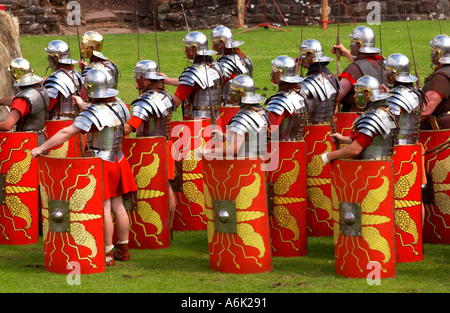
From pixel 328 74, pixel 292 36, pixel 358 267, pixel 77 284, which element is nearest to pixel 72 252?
pixel 77 284

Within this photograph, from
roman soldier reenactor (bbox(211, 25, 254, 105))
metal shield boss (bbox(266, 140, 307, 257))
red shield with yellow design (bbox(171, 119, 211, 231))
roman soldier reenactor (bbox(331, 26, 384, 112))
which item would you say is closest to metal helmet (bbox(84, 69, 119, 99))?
red shield with yellow design (bbox(171, 119, 211, 231))

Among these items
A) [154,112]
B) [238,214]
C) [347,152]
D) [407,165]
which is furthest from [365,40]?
[238,214]

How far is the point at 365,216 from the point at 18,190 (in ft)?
11.4

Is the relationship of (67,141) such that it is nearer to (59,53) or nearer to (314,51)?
(59,53)

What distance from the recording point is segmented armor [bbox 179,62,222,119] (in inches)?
406

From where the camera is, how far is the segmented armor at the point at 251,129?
836 cm

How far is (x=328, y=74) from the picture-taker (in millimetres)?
9984

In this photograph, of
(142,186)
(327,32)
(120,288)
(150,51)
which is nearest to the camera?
(120,288)

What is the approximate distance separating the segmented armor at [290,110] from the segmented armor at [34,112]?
2309mm

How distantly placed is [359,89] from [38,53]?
11750 mm

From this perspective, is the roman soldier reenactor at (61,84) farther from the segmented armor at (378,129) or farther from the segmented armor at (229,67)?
the segmented armor at (378,129)

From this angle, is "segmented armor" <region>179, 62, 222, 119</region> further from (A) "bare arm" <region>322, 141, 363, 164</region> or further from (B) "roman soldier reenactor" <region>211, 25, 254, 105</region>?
(A) "bare arm" <region>322, 141, 363, 164</region>

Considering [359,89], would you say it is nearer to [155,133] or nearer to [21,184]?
[155,133]

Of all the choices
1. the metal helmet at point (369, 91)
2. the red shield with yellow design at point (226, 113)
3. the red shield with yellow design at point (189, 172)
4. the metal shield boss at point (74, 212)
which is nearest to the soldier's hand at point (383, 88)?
the metal helmet at point (369, 91)
